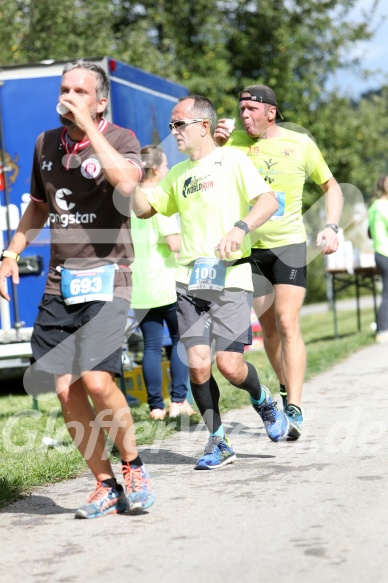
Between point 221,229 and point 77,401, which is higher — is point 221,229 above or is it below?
above

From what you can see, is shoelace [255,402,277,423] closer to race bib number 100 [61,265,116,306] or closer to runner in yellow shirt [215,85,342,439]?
runner in yellow shirt [215,85,342,439]

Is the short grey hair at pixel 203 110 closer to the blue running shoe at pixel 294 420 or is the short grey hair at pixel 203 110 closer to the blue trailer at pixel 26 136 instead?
the blue running shoe at pixel 294 420

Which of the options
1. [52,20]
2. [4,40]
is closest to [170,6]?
[52,20]

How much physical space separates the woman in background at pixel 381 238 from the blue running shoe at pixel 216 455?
8.00 m

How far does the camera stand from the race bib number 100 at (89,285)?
4867 millimetres

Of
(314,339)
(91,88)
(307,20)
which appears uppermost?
(307,20)

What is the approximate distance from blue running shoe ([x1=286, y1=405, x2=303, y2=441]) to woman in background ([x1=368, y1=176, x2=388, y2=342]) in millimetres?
7144

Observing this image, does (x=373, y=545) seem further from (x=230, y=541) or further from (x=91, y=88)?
(x=91, y=88)

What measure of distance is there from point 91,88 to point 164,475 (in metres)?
2.29

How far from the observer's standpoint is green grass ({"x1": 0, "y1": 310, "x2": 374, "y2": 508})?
613cm

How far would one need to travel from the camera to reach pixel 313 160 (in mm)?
7000

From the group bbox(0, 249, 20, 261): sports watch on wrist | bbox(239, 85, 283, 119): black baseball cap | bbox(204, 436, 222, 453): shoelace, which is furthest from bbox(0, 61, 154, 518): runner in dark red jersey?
bbox(239, 85, 283, 119): black baseball cap

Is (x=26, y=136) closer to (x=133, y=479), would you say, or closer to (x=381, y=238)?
(x=381, y=238)

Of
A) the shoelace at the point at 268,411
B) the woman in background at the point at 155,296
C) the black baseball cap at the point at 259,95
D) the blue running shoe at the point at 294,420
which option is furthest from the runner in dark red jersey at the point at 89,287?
the woman in background at the point at 155,296
